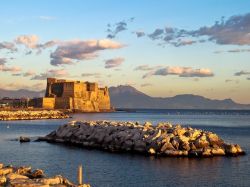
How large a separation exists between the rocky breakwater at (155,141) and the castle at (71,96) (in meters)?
124

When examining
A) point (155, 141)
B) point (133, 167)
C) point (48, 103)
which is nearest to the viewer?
point (133, 167)

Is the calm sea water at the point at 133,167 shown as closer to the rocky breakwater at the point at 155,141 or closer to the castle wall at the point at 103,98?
the rocky breakwater at the point at 155,141

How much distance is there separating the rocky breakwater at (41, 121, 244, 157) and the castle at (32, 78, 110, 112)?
12361cm

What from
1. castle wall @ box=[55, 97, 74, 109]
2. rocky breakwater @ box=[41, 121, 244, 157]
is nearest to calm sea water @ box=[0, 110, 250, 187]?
rocky breakwater @ box=[41, 121, 244, 157]

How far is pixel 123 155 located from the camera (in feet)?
103

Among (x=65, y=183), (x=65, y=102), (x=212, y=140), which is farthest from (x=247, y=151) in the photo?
(x=65, y=102)

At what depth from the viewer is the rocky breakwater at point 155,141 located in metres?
31.5

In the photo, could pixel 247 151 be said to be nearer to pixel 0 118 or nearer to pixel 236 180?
pixel 236 180

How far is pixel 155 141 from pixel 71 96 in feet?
462

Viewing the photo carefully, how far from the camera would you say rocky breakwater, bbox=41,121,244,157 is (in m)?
31.5

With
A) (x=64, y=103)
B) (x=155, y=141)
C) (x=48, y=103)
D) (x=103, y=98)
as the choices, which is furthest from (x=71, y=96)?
(x=155, y=141)

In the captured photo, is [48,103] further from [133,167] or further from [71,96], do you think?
[133,167]

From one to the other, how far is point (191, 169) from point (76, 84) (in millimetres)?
152479

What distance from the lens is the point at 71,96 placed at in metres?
172
